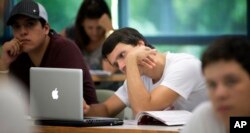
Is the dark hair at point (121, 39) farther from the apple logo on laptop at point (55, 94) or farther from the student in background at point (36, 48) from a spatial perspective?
the apple logo on laptop at point (55, 94)

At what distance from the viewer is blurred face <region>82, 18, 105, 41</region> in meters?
5.91

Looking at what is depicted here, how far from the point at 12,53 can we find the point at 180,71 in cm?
133

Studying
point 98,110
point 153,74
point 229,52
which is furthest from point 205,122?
point 98,110

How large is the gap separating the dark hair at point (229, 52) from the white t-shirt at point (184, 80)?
175 centimetres

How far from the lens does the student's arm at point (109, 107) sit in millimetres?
3457

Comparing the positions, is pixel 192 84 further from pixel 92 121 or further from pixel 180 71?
pixel 92 121

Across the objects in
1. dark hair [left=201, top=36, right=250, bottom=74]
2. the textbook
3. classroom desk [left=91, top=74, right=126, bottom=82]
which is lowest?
the textbook

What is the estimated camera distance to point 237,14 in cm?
701

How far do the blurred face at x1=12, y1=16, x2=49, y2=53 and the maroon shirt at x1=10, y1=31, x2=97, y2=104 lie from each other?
0.07 m

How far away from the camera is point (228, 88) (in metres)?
1.19

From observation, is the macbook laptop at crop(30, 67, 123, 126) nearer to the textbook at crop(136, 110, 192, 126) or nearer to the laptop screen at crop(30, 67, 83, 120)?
the laptop screen at crop(30, 67, 83, 120)

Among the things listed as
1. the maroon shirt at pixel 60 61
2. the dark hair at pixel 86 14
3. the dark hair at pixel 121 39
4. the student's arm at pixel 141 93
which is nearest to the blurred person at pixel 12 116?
the student's arm at pixel 141 93

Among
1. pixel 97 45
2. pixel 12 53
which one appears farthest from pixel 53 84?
pixel 97 45

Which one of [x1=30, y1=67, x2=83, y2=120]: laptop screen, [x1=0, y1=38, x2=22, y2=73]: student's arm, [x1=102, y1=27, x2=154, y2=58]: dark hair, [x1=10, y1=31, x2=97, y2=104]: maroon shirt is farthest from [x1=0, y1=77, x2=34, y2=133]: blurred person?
[x1=0, y1=38, x2=22, y2=73]: student's arm
